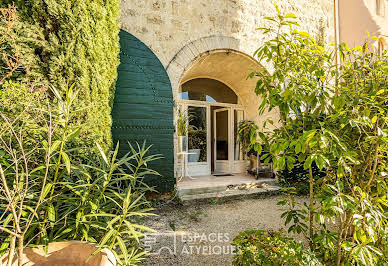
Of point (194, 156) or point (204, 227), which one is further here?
point (194, 156)

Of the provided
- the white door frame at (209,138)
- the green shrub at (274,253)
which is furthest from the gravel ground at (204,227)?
A: the white door frame at (209,138)

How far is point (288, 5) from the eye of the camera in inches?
226

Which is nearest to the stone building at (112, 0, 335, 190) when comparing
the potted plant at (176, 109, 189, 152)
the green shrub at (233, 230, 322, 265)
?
the potted plant at (176, 109, 189, 152)

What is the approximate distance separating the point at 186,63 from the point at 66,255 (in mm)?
4004

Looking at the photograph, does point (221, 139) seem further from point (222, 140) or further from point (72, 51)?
point (72, 51)

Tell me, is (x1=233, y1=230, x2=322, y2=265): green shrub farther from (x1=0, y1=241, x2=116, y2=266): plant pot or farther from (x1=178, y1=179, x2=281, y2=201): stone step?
(x1=178, y1=179, x2=281, y2=201): stone step

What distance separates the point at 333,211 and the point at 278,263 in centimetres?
51

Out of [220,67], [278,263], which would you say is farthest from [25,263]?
[220,67]

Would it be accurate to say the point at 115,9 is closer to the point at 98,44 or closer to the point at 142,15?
the point at 98,44

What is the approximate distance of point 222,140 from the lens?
699cm

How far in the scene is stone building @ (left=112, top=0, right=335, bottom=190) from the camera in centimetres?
393

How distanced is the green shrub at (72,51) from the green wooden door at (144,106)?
88 cm

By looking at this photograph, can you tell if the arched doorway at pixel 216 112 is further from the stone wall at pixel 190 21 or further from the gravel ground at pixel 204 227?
the gravel ground at pixel 204 227

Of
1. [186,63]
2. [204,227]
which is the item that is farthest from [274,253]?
[186,63]
